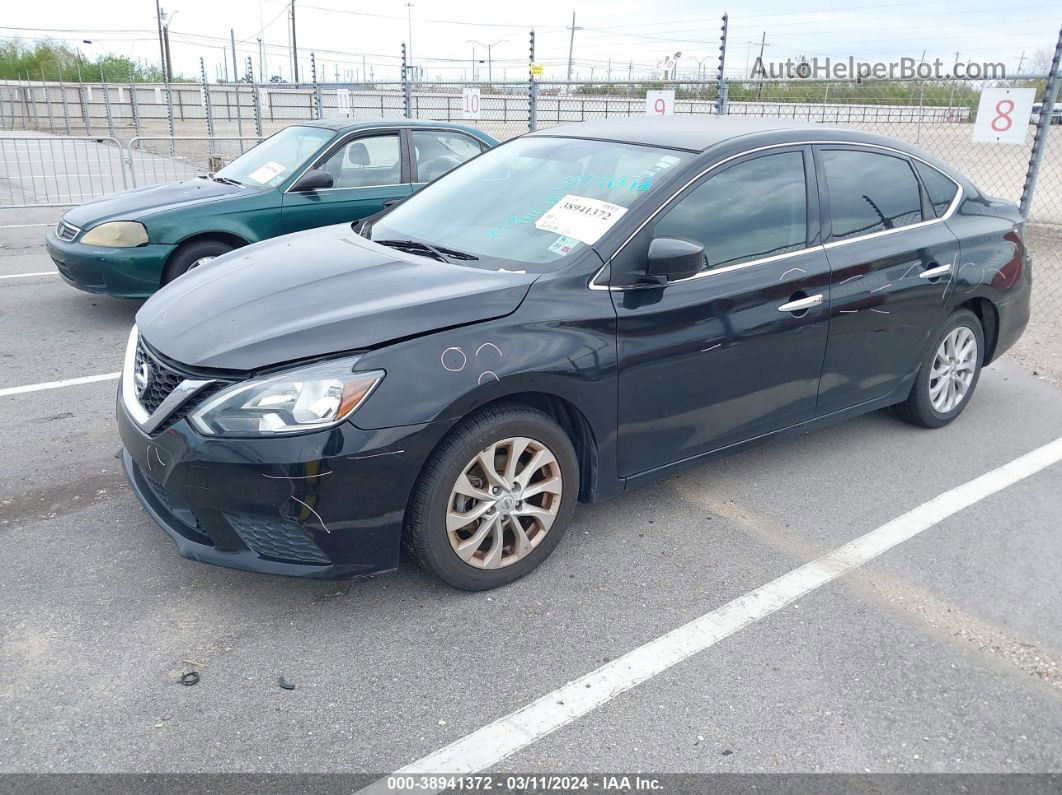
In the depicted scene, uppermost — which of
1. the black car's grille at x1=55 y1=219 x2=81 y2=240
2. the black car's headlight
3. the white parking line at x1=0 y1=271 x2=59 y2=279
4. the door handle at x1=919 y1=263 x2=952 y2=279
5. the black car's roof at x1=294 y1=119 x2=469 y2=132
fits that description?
the black car's roof at x1=294 y1=119 x2=469 y2=132

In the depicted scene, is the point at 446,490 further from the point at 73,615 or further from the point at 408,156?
the point at 408,156

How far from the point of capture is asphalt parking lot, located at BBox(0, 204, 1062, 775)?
8.36 feet

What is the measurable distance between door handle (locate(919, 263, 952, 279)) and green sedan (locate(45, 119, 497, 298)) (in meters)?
3.80

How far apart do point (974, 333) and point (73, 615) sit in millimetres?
4777

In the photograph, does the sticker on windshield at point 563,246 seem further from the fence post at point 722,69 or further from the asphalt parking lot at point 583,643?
the fence post at point 722,69

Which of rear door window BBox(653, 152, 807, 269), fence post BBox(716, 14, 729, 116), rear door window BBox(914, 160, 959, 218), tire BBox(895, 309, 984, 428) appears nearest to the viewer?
rear door window BBox(653, 152, 807, 269)

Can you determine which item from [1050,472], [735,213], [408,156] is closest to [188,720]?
[735,213]

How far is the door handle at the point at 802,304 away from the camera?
12.6ft

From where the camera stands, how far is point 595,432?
3.39 m

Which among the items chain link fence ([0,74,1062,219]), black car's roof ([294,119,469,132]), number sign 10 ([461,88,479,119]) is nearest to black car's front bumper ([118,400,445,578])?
chain link fence ([0,74,1062,219])

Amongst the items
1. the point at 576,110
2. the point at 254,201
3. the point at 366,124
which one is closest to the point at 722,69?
the point at 366,124

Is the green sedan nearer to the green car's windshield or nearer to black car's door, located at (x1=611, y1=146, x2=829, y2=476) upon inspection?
the green car's windshield

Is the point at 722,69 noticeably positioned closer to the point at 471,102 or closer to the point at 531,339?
the point at 471,102

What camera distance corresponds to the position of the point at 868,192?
14.1 feet
